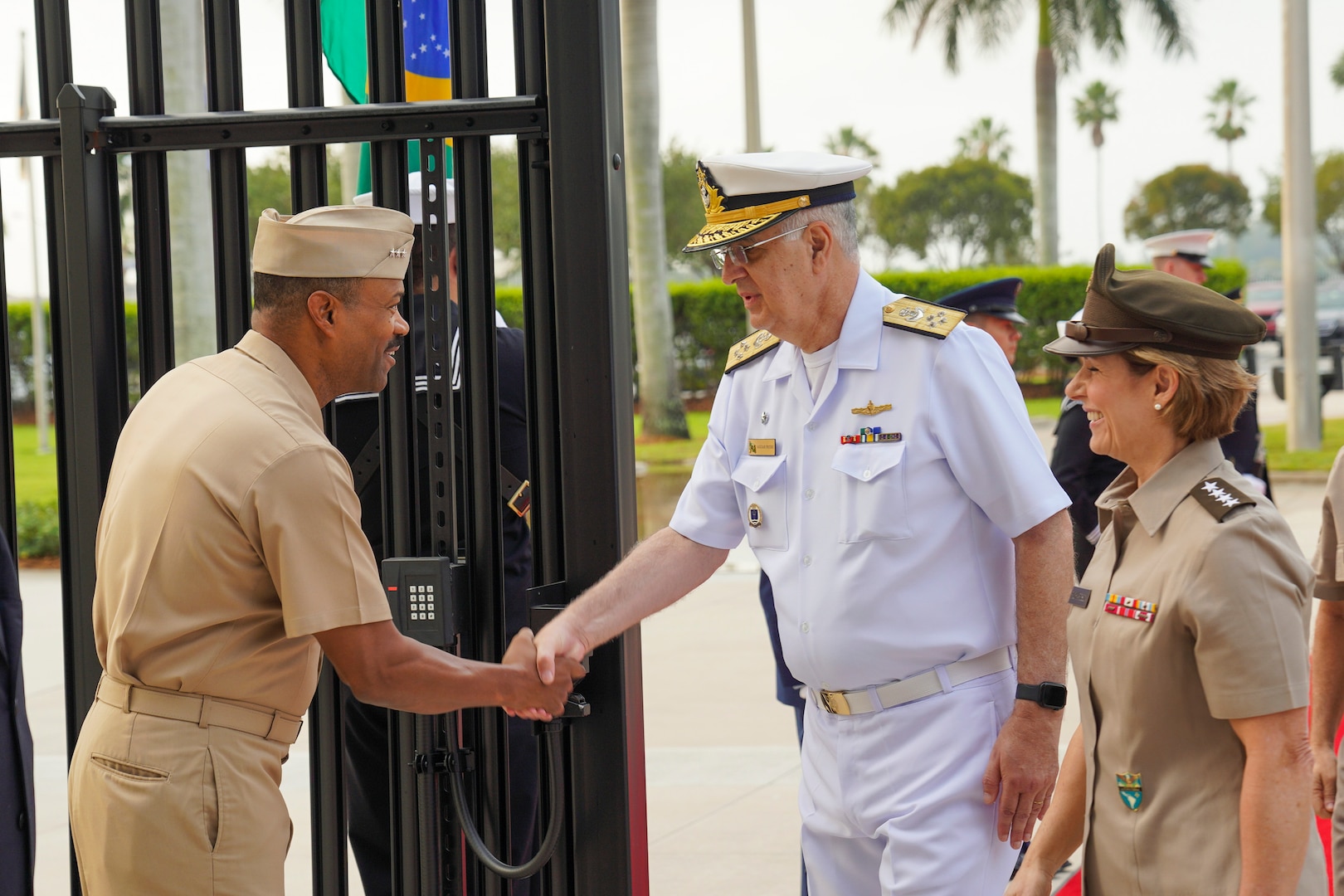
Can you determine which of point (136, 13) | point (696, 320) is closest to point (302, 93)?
point (136, 13)

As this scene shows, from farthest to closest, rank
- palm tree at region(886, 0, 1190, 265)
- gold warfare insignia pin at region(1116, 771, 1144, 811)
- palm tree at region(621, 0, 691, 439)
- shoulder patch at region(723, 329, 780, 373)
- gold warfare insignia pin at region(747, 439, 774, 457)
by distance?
palm tree at region(886, 0, 1190, 265)
palm tree at region(621, 0, 691, 439)
shoulder patch at region(723, 329, 780, 373)
gold warfare insignia pin at region(747, 439, 774, 457)
gold warfare insignia pin at region(1116, 771, 1144, 811)

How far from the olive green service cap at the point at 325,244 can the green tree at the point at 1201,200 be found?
55667 mm

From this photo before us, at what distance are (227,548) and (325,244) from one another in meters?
0.56

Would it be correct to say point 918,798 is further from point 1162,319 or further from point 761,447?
point 1162,319

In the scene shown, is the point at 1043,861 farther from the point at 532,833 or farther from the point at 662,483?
the point at 662,483

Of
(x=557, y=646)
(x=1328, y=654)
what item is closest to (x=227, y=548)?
(x=557, y=646)

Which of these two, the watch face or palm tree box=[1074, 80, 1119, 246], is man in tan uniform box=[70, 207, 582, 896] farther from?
palm tree box=[1074, 80, 1119, 246]

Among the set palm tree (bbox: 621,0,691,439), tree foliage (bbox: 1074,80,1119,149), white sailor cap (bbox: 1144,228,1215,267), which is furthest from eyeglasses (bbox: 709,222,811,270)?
tree foliage (bbox: 1074,80,1119,149)

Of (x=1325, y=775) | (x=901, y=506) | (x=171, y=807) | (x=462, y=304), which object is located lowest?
(x=1325, y=775)

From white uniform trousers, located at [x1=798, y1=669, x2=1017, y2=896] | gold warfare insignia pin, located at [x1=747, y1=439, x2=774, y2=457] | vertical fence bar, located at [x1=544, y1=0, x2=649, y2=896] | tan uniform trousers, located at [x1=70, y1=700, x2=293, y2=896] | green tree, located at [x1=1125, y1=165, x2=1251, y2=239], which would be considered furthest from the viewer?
green tree, located at [x1=1125, y1=165, x2=1251, y2=239]

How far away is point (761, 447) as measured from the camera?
2740 millimetres

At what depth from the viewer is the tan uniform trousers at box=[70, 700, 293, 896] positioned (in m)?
2.12

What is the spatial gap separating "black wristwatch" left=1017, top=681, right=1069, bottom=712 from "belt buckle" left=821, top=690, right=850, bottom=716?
1.08ft

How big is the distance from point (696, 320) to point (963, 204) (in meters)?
28.1
